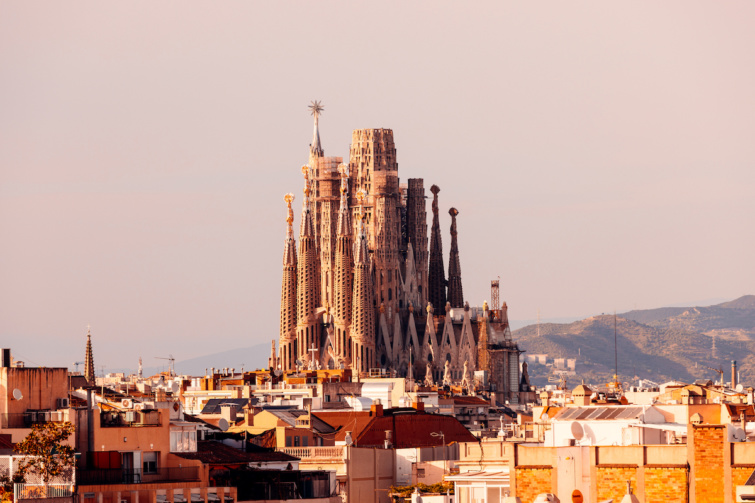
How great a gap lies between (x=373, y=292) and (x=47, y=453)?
5037 inches

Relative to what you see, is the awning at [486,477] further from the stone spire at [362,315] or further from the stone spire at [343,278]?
the stone spire at [343,278]

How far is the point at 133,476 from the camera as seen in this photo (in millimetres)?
36969

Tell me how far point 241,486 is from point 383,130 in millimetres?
125874

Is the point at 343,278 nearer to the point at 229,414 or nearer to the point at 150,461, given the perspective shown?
the point at 229,414

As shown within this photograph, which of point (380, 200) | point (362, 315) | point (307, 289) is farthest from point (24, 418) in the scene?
point (380, 200)

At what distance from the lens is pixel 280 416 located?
216 feet

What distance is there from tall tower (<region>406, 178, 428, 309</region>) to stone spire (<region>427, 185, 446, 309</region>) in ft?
7.60

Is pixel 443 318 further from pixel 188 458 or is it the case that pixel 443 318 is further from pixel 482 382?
pixel 188 458

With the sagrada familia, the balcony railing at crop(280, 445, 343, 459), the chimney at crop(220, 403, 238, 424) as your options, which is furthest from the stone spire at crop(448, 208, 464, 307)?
the balcony railing at crop(280, 445, 343, 459)

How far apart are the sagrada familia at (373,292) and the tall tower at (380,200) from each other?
74 mm

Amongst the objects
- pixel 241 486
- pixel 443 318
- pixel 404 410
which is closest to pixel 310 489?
pixel 241 486

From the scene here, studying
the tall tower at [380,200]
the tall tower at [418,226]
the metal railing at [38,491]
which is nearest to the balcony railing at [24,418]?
the metal railing at [38,491]

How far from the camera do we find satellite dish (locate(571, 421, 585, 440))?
32.3m

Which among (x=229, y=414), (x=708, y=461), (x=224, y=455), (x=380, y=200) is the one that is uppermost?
(x=380, y=200)
